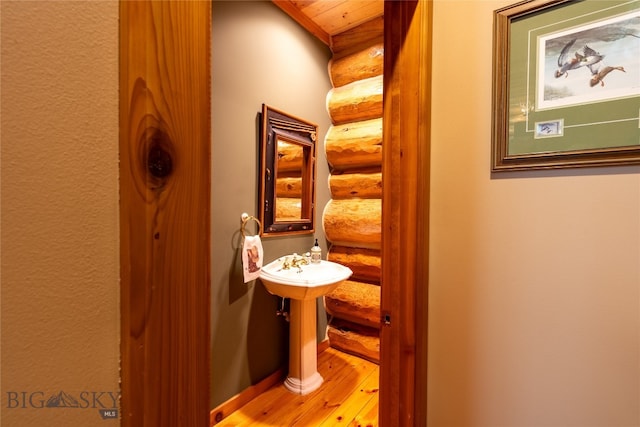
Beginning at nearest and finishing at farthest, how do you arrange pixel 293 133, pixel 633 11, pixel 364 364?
pixel 633 11 → pixel 293 133 → pixel 364 364

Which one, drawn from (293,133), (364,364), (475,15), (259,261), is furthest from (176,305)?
(364,364)

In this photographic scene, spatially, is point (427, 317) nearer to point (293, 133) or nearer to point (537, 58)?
point (537, 58)

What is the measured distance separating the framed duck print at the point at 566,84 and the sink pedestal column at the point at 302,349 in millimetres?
1607

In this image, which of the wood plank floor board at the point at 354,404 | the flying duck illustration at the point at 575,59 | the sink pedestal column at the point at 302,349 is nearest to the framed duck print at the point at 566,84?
the flying duck illustration at the point at 575,59

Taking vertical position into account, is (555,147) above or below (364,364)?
above

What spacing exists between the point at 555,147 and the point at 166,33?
97 centimetres

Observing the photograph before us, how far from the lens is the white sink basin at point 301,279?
1728 mm

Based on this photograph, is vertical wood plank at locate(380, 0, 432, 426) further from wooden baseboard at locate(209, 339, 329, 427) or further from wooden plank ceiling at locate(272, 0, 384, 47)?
wooden plank ceiling at locate(272, 0, 384, 47)

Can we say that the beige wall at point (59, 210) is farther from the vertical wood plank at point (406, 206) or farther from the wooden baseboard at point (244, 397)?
the wooden baseboard at point (244, 397)

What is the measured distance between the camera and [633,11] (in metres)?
0.71

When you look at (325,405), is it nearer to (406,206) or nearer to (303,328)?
(303,328)

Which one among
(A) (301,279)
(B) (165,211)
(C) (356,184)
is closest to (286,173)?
(C) (356,184)

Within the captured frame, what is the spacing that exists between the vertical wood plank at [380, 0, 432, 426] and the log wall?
A: 128 centimetres

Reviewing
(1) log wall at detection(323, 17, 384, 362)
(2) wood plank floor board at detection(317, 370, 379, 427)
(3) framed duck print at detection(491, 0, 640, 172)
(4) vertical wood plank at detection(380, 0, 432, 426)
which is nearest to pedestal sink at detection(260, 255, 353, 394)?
(2) wood plank floor board at detection(317, 370, 379, 427)
